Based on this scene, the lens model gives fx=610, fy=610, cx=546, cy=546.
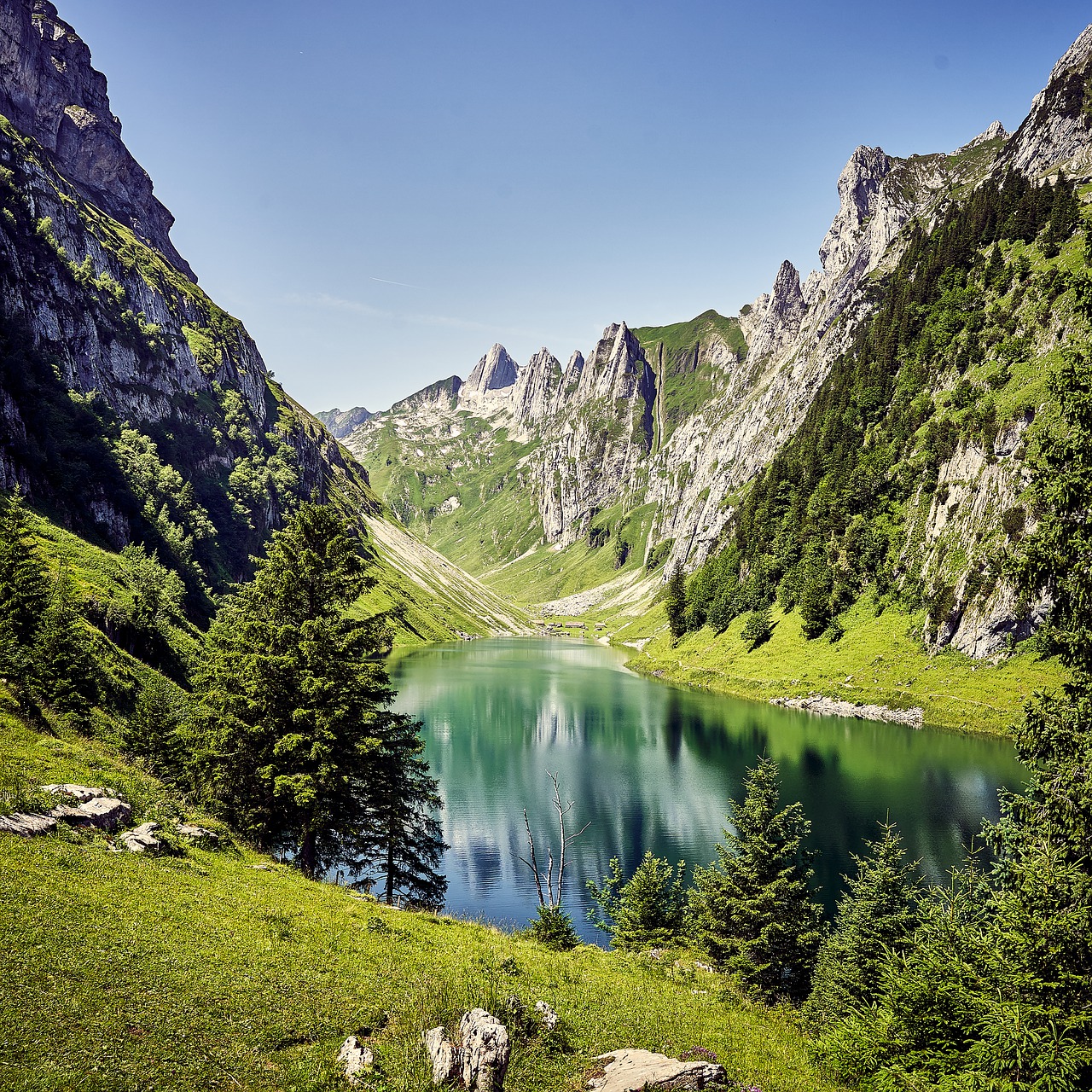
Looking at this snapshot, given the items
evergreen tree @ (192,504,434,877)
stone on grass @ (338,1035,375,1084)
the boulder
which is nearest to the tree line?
evergreen tree @ (192,504,434,877)

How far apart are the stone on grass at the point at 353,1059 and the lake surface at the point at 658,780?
2897 centimetres

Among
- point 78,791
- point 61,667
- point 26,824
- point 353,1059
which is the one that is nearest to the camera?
point 353,1059

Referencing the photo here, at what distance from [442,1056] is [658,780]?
59732mm

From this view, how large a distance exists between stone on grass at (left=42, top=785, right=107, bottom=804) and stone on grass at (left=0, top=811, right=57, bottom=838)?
181 cm

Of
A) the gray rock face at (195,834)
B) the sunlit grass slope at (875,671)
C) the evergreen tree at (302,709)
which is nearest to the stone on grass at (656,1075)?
the gray rock face at (195,834)

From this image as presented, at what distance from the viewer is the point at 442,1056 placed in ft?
39.7

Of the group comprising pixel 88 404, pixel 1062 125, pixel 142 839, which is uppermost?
pixel 1062 125

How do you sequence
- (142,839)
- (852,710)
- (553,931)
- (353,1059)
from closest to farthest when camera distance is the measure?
(353,1059)
(142,839)
(553,931)
(852,710)

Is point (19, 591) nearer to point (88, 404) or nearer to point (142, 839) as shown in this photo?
point (142, 839)

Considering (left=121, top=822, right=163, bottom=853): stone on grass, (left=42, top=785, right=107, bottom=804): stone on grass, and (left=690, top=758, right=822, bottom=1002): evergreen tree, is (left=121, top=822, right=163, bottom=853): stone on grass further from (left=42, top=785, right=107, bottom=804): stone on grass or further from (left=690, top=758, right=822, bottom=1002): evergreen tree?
(left=690, top=758, right=822, bottom=1002): evergreen tree

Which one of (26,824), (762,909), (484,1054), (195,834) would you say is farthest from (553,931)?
(26,824)

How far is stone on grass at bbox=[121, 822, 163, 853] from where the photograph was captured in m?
19.2

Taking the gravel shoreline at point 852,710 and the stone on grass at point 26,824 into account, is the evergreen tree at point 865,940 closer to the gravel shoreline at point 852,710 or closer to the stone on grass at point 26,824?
the stone on grass at point 26,824

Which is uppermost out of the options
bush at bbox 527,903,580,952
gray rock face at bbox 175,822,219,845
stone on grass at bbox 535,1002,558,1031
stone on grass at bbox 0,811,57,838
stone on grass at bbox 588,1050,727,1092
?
stone on grass at bbox 0,811,57,838
